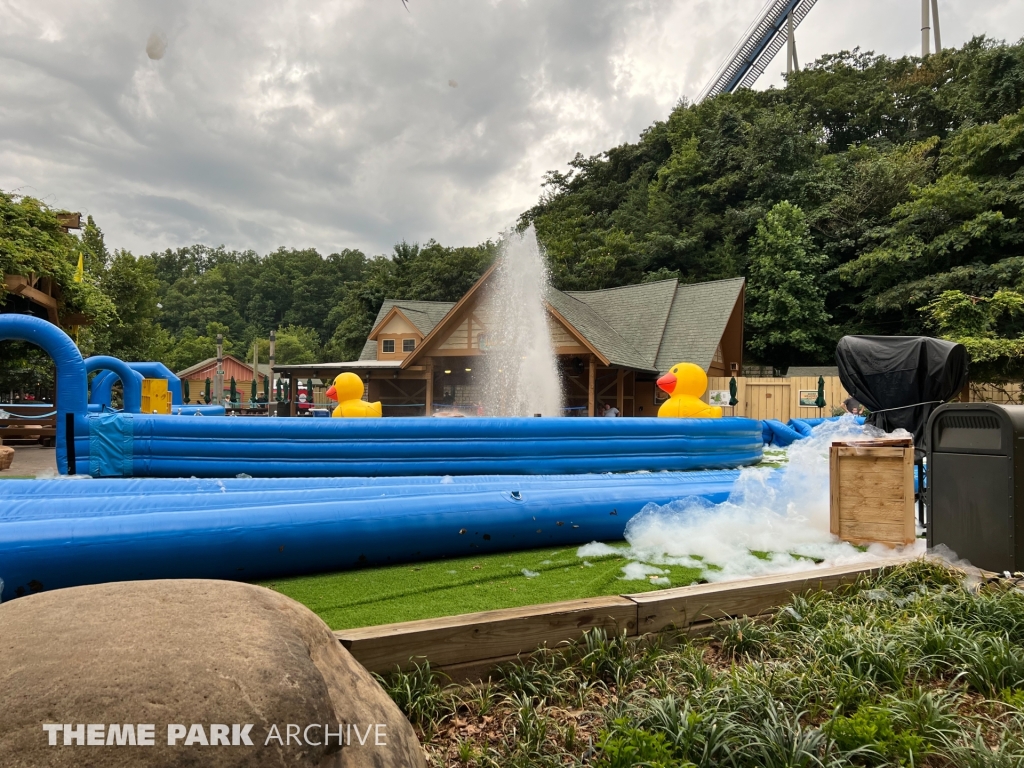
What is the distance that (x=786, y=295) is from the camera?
94.1ft

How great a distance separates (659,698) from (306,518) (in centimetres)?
245

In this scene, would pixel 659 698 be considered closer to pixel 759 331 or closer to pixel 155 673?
pixel 155 673

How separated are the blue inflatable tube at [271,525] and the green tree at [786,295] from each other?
86.1 feet

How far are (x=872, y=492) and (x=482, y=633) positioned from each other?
3628mm

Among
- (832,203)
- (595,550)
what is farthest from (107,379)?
(832,203)

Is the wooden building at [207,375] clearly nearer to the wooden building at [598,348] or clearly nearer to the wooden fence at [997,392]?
the wooden building at [598,348]

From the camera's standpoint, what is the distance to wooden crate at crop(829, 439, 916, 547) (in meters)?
4.58

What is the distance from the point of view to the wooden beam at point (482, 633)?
2504mm

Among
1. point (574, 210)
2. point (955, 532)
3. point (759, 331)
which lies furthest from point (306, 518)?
point (574, 210)

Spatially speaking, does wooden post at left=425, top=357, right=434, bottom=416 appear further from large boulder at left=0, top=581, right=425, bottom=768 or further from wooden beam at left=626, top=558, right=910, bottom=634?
large boulder at left=0, top=581, right=425, bottom=768

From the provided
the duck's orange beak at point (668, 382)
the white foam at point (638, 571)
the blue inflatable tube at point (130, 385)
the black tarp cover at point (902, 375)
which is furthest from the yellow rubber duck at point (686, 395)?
the blue inflatable tube at point (130, 385)

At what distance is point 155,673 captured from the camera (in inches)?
54.2

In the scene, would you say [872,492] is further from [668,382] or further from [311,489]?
[668,382]

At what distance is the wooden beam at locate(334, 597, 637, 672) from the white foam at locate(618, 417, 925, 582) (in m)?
1.32
